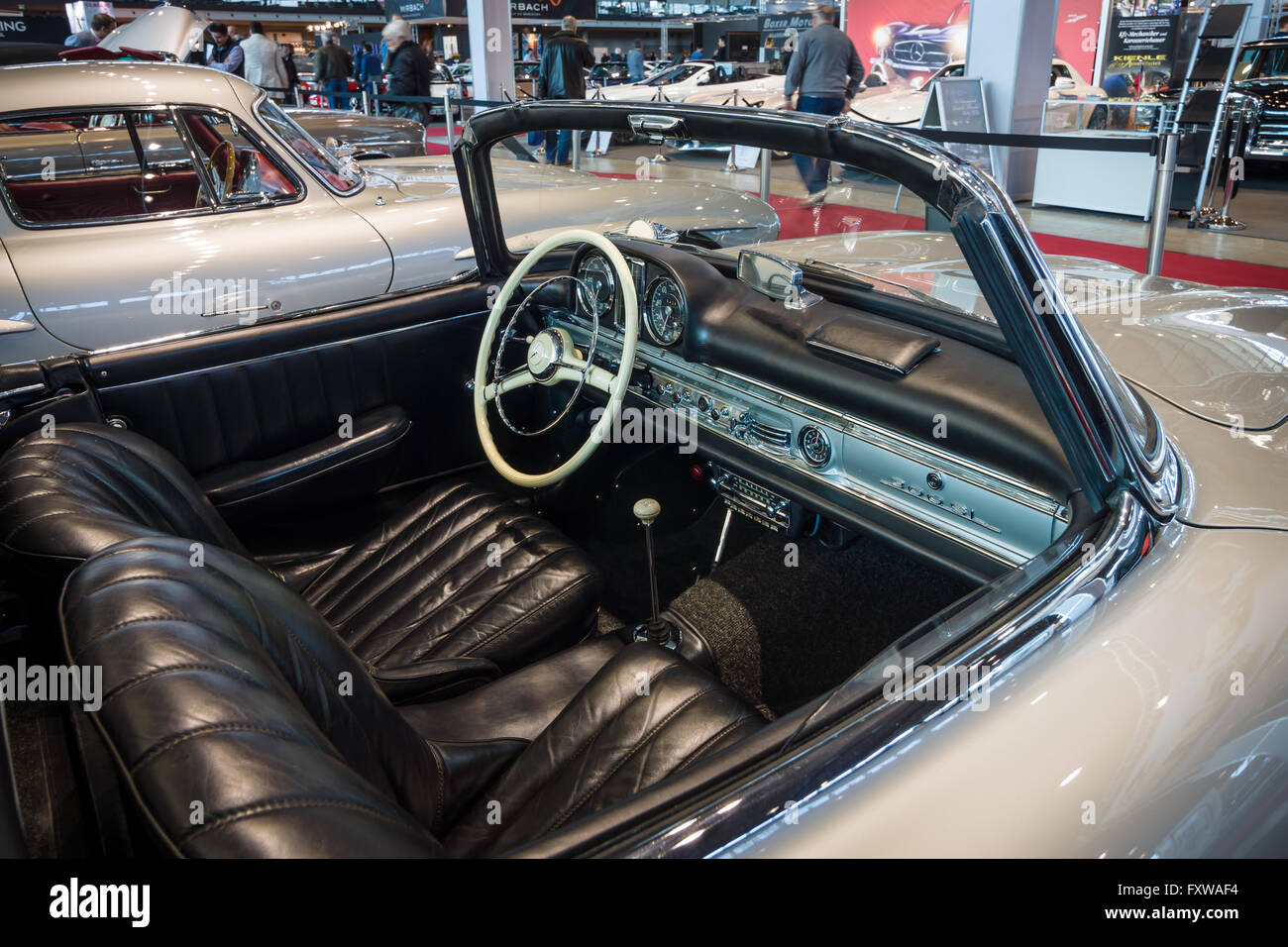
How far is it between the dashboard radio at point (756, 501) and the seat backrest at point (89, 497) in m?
1.24

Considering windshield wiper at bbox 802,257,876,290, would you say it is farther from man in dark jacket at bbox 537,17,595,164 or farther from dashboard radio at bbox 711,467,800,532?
man in dark jacket at bbox 537,17,595,164

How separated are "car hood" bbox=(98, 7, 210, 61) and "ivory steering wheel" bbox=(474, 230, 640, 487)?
17.2 ft

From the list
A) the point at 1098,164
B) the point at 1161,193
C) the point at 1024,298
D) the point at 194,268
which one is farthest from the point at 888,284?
the point at 1098,164

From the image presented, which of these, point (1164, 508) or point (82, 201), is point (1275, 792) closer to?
point (1164, 508)

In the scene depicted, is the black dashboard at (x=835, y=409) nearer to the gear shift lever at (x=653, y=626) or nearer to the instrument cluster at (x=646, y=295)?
the instrument cluster at (x=646, y=295)

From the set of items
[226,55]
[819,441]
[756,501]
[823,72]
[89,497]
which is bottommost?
[756,501]

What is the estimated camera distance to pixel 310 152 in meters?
4.31

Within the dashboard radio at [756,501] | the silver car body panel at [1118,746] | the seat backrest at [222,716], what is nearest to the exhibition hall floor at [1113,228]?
the dashboard radio at [756,501]

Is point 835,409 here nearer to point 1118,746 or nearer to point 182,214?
point 1118,746

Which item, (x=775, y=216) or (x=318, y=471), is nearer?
(x=318, y=471)

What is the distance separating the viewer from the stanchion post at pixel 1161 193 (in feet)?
15.4

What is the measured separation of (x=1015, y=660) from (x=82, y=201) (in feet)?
14.2

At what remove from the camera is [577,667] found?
6.64 feet

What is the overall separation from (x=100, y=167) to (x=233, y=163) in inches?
26.6
